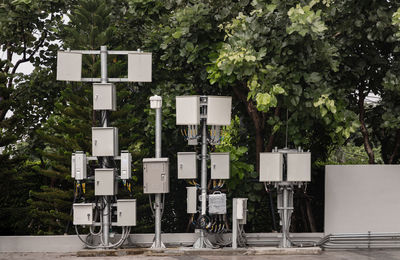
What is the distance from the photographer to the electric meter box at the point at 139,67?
10500 millimetres

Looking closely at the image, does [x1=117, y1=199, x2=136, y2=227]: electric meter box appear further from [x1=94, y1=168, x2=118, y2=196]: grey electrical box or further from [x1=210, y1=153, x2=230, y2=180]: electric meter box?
[x1=210, y1=153, x2=230, y2=180]: electric meter box


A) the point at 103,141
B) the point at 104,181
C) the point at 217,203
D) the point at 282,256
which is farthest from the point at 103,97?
the point at 282,256

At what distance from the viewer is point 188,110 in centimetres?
1043

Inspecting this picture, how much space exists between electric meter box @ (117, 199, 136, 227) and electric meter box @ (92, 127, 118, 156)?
0.90m

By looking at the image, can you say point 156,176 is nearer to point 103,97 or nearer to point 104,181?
point 104,181

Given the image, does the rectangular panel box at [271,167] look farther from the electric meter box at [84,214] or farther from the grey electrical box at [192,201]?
the electric meter box at [84,214]

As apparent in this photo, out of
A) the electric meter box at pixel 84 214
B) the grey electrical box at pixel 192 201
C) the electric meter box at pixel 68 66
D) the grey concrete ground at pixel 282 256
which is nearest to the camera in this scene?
the grey concrete ground at pixel 282 256

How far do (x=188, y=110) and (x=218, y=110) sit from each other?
53cm

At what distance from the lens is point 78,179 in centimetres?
1036

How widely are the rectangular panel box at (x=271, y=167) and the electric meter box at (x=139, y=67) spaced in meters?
2.52

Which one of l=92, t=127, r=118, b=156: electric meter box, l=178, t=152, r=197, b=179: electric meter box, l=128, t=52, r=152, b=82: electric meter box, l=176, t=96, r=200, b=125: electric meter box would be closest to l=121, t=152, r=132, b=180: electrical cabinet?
l=92, t=127, r=118, b=156: electric meter box

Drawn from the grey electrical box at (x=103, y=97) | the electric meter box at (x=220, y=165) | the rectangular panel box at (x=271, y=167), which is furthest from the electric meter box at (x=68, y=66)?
the rectangular panel box at (x=271, y=167)

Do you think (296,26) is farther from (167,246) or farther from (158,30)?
(167,246)

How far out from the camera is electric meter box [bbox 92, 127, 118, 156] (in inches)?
412
